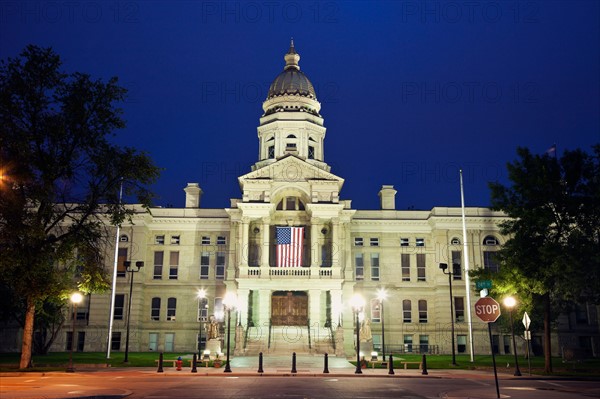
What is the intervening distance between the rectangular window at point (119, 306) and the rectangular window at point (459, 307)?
3738 centimetres

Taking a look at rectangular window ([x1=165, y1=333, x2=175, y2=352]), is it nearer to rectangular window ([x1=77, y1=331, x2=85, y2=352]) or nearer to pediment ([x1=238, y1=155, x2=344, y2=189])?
rectangular window ([x1=77, y1=331, x2=85, y2=352])

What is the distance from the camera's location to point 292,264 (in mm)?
57438

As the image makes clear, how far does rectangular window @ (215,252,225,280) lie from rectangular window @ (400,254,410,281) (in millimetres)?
20835

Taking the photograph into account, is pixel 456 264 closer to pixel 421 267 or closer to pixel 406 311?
pixel 421 267

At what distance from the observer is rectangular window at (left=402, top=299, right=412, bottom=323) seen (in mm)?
65938

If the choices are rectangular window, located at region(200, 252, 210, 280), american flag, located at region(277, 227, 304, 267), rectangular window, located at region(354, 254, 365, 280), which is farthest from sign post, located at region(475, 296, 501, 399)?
rectangular window, located at region(200, 252, 210, 280)

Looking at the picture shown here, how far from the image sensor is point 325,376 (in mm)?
31281

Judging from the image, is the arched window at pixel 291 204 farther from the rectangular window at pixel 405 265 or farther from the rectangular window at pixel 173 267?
the rectangular window at pixel 173 267

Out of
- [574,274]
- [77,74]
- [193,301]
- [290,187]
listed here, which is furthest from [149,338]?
[574,274]

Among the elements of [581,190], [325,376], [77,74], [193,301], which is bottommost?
[325,376]

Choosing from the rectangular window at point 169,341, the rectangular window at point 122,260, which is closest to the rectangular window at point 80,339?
the rectangular window at point 122,260

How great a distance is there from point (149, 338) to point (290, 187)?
23.5 metres

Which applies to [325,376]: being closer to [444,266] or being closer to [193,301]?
[444,266]

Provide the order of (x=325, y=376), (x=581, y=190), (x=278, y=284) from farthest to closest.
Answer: (x=278, y=284), (x=581, y=190), (x=325, y=376)
